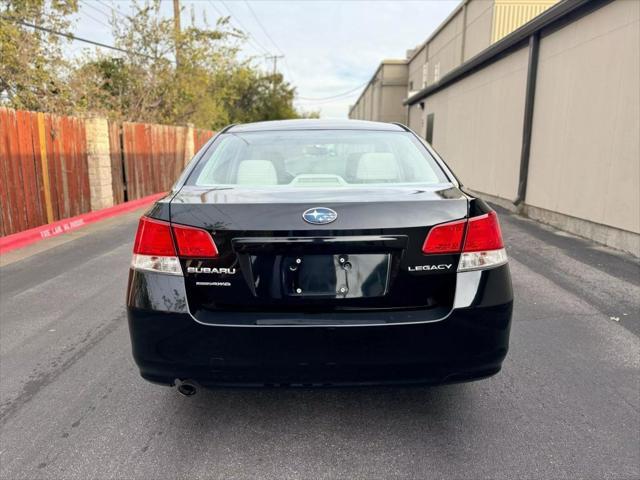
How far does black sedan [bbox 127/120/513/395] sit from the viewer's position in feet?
6.81

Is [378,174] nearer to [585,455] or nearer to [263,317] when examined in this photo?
[263,317]

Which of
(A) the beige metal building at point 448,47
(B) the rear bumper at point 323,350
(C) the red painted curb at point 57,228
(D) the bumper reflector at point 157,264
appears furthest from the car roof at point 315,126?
(A) the beige metal building at point 448,47

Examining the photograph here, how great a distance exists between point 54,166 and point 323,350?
8.36m

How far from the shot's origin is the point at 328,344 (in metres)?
2.09

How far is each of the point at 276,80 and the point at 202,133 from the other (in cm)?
2669

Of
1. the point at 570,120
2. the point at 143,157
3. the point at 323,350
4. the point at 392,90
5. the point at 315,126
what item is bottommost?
the point at 323,350

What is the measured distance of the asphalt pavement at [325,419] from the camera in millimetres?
2248

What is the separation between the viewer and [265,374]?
215 cm

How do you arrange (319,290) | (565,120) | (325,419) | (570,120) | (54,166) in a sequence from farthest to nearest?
(54,166), (565,120), (570,120), (325,419), (319,290)

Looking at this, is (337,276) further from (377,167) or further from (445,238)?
(377,167)

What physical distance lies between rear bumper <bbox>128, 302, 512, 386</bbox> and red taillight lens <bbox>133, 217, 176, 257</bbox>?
269mm

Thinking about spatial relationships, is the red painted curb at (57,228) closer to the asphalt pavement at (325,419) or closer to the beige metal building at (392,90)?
the asphalt pavement at (325,419)

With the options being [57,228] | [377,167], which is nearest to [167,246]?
[377,167]

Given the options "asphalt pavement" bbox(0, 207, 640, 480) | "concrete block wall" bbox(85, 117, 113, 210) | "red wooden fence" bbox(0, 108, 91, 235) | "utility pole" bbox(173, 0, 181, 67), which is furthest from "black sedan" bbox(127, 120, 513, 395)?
"utility pole" bbox(173, 0, 181, 67)
